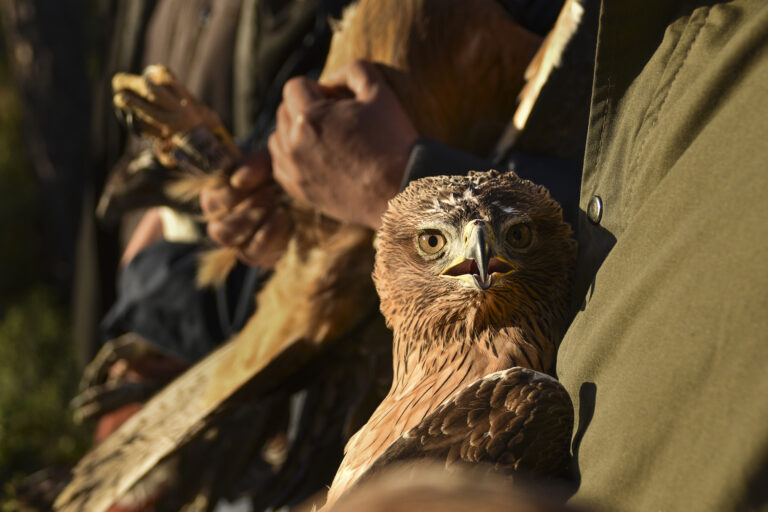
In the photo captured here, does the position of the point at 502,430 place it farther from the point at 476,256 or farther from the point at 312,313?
the point at 312,313

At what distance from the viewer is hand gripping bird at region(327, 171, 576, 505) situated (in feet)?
1.80

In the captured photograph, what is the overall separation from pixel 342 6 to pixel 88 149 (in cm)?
370

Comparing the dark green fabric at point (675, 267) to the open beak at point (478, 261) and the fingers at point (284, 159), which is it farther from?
the fingers at point (284, 159)

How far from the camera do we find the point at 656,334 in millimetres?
494

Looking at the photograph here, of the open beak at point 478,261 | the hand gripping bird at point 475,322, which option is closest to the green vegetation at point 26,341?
the hand gripping bird at point 475,322

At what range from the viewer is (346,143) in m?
0.88

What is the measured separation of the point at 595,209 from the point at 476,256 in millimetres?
143

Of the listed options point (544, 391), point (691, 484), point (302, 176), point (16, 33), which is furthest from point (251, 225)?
point (16, 33)

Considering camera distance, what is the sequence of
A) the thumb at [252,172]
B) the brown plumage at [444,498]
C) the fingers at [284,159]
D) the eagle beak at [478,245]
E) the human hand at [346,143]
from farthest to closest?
the thumb at [252,172] < the fingers at [284,159] < the human hand at [346,143] < the eagle beak at [478,245] < the brown plumage at [444,498]

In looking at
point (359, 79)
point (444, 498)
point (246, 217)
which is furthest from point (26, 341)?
point (444, 498)

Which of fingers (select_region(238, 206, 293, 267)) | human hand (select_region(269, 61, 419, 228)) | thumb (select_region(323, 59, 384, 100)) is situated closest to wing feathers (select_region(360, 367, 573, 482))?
human hand (select_region(269, 61, 419, 228))

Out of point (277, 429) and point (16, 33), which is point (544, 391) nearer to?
point (277, 429)

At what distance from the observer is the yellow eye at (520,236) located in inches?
22.2

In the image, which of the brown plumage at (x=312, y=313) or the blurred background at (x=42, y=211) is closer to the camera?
the brown plumage at (x=312, y=313)
